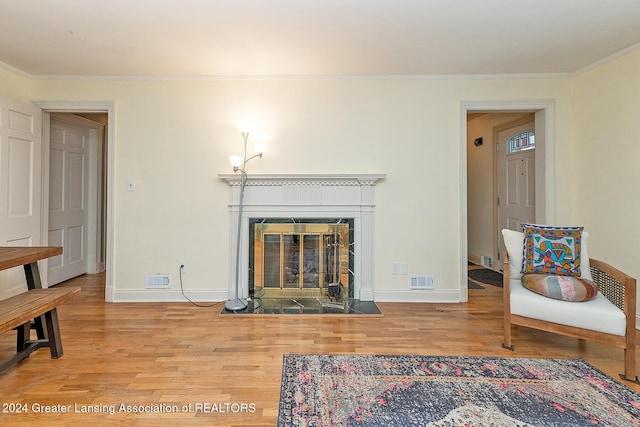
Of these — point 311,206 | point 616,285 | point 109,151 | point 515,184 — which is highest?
point 109,151

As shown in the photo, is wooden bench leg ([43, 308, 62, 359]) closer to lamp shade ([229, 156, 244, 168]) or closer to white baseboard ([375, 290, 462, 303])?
lamp shade ([229, 156, 244, 168])

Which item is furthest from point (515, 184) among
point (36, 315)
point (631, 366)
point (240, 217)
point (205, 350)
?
point (36, 315)

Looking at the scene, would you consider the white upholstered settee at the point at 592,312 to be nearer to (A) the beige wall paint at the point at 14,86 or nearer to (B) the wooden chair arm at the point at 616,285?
(B) the wooden chair arm at the point at 616,285

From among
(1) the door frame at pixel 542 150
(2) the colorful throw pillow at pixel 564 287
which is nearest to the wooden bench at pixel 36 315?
(2) the colorful throw pillow at pixel 564 287

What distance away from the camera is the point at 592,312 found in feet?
6.67

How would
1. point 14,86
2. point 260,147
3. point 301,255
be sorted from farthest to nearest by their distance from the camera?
point 301,255, point 260,147, point 14,86

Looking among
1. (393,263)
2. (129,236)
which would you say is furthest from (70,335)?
(393,263)

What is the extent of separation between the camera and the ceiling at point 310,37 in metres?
2.17

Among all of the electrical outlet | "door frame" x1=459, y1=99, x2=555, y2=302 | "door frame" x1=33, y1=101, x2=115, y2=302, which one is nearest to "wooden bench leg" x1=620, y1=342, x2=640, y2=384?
"door frame" x1=459, y1=99, x2=555, y2=302

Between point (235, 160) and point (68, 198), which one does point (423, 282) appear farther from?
point (68, 198)

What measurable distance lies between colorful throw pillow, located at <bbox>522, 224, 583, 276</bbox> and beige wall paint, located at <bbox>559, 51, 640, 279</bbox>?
0.79 meters

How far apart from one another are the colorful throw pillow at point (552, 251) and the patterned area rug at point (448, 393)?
63 centimetres

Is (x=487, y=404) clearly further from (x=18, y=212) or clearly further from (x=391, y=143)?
(x=18, y=212)

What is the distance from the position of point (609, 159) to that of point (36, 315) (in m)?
4.53
